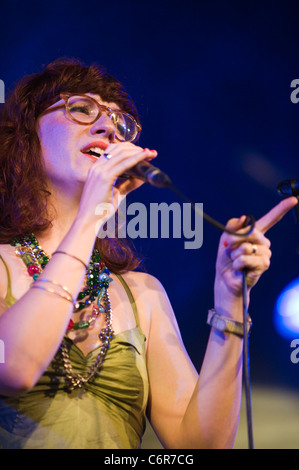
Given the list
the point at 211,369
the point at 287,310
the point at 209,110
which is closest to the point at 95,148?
the point at 211,369

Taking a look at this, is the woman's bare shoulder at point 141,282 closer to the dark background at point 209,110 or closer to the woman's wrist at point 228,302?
the woman's wrist at point 228,302

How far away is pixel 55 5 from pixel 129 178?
53.3 inches

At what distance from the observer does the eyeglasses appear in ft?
4.34

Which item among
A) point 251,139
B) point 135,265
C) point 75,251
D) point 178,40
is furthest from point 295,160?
point 75,251

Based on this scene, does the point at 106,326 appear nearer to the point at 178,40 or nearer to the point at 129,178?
the point at 129,178

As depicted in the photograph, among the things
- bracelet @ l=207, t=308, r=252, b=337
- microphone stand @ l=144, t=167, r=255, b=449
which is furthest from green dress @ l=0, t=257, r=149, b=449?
microphone stand @ l=144, t=167, r=255, b=449

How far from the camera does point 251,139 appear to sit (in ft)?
7.83

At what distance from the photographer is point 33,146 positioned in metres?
1.41

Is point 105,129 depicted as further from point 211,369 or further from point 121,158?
point 211,369

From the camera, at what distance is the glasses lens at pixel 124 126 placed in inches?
54.5

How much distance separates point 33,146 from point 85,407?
2.44 feet

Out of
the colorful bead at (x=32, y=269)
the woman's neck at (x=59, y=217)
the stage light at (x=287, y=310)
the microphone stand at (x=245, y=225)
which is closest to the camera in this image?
the microphone stand at (x=245, y=225)

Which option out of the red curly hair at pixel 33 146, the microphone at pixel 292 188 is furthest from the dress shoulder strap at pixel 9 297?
the microphone at pixel 292 188

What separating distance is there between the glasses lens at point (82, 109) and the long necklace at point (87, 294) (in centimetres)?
35
